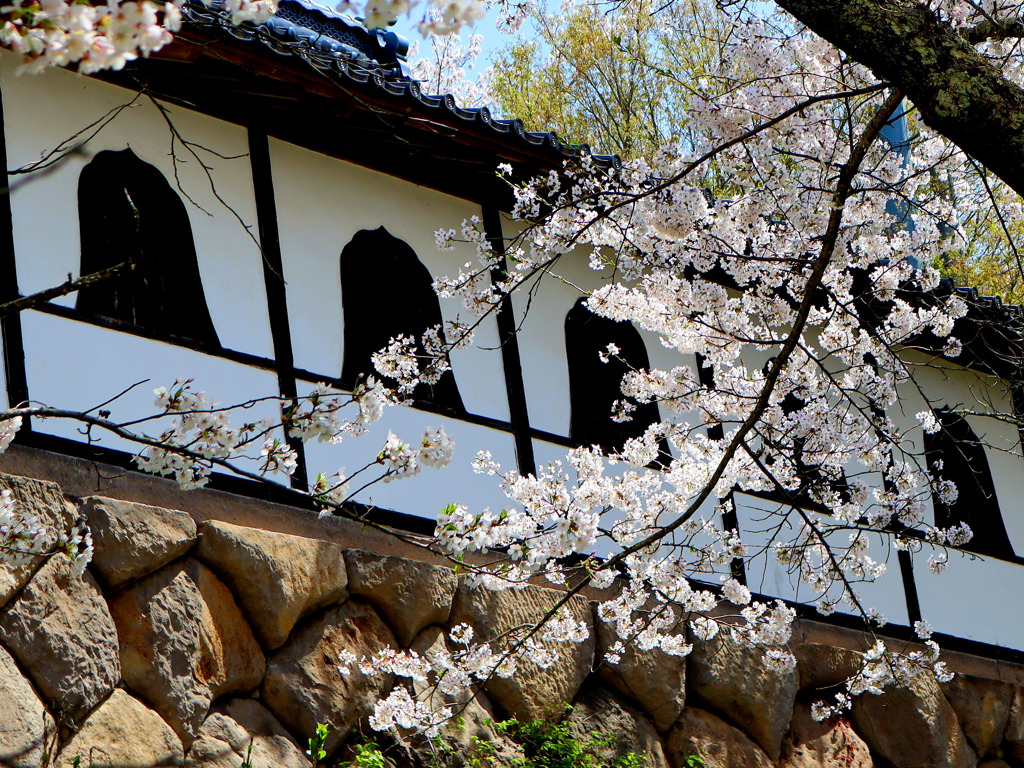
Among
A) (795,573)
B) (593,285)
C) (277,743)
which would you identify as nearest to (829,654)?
(795,573)

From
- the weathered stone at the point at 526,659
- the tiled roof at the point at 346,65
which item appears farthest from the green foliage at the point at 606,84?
the weathered stone at the point at 526,659

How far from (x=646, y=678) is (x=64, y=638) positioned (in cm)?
379

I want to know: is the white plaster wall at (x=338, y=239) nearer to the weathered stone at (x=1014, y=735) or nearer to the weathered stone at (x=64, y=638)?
the weathered stone at (x=64, y=638)

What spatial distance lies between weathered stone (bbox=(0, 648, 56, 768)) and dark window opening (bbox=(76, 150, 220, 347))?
204 cm

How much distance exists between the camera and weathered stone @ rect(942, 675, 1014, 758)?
8.65 metres

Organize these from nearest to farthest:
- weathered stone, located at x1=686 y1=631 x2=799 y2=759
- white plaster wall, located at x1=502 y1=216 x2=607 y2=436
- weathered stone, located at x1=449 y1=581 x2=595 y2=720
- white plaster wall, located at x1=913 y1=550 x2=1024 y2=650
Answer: weathered stone, located at x1=449 y1=581 x2=595 y2=720 → weathered stone, located at x1=686 y1=631 x2=799 y2=759 → white plaster wall, located at x1=502 y1=216 x2=607 y2=436 → white plaster wall, located at x1=913 y1=550 x2=1024 y2=650

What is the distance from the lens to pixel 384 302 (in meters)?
7.33

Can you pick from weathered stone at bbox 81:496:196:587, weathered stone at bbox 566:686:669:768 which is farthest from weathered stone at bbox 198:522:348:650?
weathered stone at bbox 566:686:669:768

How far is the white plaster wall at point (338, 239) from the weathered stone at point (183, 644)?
165 cm

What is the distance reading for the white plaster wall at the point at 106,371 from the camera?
5.52m

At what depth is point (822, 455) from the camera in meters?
7.02

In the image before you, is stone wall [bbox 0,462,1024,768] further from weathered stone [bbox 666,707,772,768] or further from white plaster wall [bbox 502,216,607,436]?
white plaster wall [bbox 502,216,607,436]

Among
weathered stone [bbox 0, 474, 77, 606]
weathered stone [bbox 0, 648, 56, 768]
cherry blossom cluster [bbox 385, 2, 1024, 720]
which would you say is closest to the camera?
weathered stone [bbox 0, 648, 56, 768]

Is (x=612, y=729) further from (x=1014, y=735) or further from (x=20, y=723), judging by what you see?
(x=1014, y=735)
